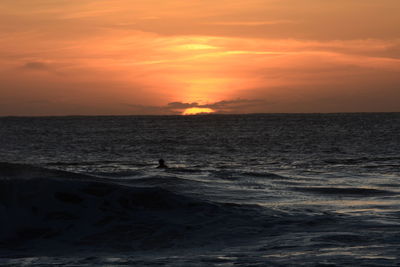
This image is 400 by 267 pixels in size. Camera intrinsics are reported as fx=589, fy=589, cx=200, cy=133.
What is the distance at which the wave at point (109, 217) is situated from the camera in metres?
14.3

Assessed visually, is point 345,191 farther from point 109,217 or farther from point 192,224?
point 109,217

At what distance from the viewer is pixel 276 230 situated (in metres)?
14.5

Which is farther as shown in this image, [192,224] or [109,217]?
[109,217]

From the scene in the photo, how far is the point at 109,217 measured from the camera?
1641cm

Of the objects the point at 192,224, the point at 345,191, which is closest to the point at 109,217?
the point at 192,224

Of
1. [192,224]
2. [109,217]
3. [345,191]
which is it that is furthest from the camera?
[345,191]

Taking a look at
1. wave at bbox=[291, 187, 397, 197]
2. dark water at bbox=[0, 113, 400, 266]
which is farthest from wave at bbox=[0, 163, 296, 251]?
wave at bbox=[291, 187, 397, 197]

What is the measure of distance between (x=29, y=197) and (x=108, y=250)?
206 inches

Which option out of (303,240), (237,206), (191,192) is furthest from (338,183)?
(303,240)

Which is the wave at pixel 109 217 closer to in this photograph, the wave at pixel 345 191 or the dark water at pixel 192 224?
the dark water at pixel 192 224

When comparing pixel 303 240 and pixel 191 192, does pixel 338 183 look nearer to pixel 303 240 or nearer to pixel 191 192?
pixel 191 192

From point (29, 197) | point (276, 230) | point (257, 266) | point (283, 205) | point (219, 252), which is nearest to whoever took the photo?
point (257, 266)

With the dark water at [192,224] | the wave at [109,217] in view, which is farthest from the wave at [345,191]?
the wave at [109,217]

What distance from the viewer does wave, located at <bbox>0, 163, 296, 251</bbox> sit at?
46.9 ft
